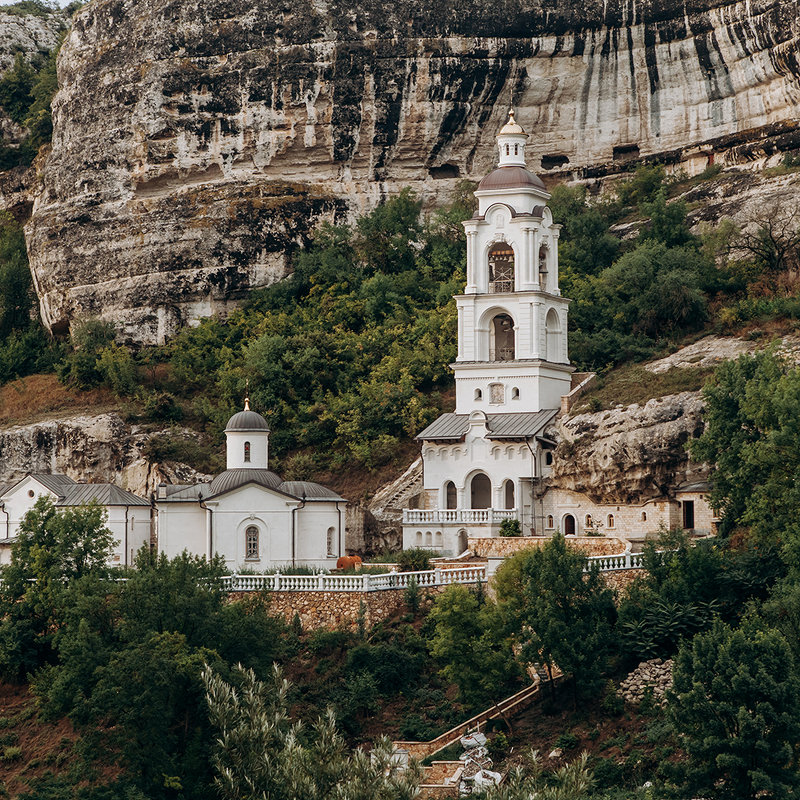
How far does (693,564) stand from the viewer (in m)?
47.3

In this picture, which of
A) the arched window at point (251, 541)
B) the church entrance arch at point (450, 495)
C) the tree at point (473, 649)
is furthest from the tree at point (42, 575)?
the church entrance arch at point (450, 495)

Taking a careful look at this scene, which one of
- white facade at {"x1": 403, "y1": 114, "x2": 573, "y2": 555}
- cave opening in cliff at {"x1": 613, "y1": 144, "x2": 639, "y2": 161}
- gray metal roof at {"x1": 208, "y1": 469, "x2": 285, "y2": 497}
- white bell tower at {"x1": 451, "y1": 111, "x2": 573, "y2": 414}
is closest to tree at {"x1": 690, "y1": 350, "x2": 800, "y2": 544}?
white facade at {"x1": 403, "y1": 114, "x2": 573, "y2": 555}

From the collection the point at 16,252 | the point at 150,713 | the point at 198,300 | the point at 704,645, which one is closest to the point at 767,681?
the point at 704,645

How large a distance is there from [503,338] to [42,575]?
20.8 metres

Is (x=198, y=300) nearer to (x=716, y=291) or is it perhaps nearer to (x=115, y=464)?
(x=115, y=464)

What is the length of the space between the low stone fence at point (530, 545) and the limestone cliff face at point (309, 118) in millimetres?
25629

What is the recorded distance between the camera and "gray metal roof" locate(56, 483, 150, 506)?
59.8 metres

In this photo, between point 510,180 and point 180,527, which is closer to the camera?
point 180,527

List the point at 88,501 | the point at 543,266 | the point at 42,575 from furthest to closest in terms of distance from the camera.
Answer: the point at 543,266 < the point at 88,501 < the point at 42,575

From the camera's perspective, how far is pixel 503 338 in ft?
209

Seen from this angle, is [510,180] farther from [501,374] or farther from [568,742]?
[568,742]

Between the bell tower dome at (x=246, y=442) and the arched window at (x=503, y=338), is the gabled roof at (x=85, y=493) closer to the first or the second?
the bell tower dome at (x=246, y=442)

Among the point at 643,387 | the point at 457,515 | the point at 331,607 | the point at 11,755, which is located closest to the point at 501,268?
the point at 643,387

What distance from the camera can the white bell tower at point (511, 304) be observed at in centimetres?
6119
